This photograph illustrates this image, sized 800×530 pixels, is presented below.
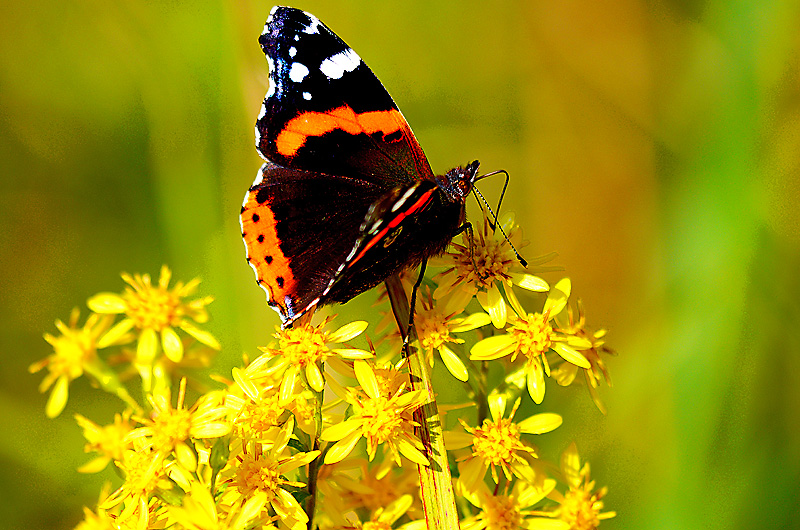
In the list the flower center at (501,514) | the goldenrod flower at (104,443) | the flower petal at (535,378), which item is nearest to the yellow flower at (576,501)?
the flower center at (501,514)

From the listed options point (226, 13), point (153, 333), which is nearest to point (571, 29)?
point (226, 13)

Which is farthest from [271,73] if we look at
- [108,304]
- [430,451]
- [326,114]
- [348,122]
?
[430,451]

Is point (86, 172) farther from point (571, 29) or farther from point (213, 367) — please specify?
point (571, 29)

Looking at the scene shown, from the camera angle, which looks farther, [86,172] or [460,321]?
[86,172]

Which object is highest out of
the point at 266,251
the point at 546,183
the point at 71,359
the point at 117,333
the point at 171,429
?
the point at 546,183

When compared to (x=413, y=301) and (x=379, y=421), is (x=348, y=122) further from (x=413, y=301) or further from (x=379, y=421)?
(x=379, y=421)

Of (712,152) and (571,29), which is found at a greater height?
(571,29)

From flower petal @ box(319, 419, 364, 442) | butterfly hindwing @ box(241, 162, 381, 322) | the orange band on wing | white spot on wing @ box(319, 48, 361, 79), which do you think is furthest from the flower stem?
white spot on wing @ box(319, 48, 361, 79)

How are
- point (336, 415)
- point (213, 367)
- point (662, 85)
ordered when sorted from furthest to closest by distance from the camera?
point (662, 85) < point (213, 367) < point (336, 415)
